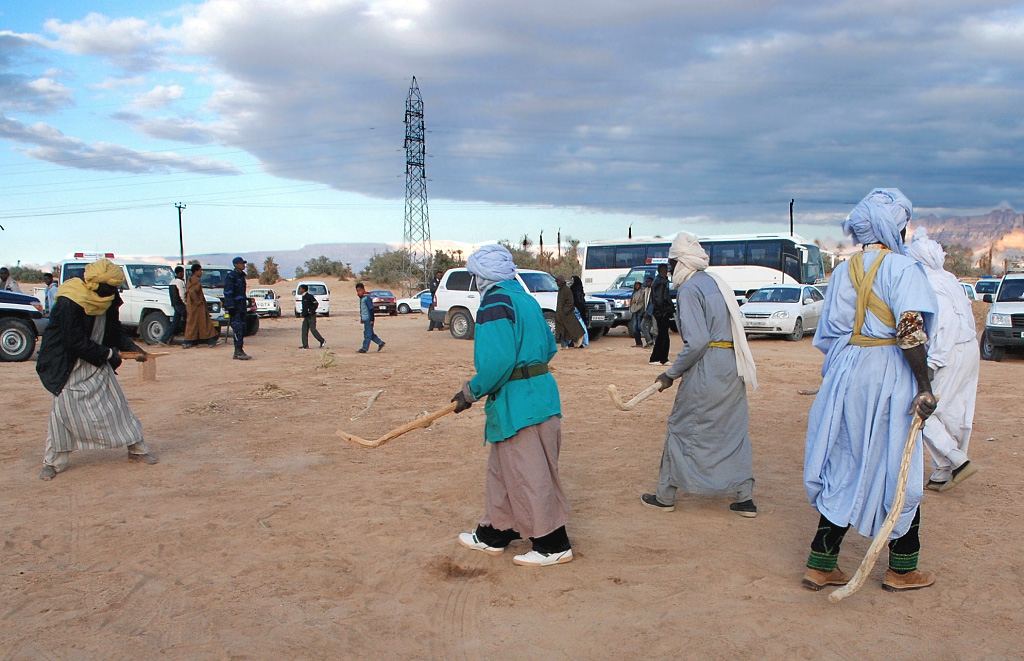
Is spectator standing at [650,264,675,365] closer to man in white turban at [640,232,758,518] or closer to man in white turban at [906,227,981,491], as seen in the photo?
man in white turban at [906,227,981,491]

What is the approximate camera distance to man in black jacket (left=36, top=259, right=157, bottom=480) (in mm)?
5828

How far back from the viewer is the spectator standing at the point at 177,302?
15.7 metres

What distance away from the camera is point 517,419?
13.0ft

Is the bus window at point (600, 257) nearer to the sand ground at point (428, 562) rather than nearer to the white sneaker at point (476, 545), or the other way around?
the sand ground at point (428, 562)

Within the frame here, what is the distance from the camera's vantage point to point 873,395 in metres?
3.54

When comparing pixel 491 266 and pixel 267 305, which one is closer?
pixel 491 266

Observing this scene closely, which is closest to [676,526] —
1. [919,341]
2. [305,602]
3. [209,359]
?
[919,341]

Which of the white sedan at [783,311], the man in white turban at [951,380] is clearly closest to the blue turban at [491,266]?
the man in white turban at [951,380]

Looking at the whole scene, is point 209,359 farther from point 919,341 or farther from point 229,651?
point 919,341

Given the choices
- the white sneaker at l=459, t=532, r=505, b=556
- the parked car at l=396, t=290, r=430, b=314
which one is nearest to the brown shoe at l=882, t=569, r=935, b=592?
the white sneaker at l=459, t=532, r=505, b=556

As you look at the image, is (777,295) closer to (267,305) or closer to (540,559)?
(540,559)

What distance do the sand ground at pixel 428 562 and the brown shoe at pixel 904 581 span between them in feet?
0.15

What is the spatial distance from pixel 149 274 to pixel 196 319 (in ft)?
8.83

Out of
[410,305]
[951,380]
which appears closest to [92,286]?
[951,380]
